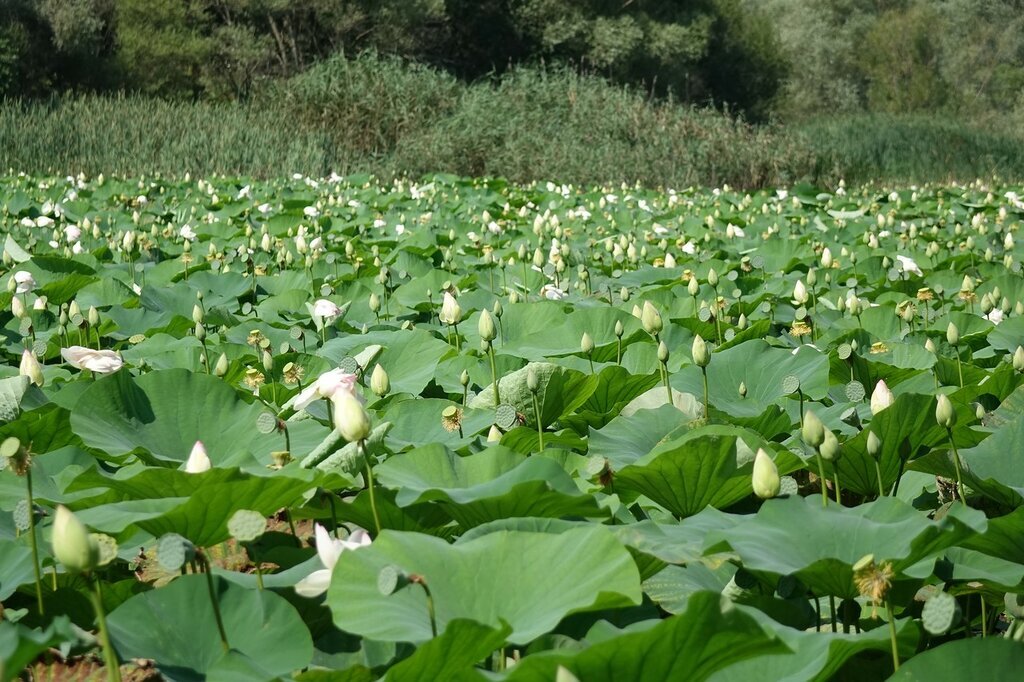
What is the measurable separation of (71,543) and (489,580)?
39 centimetres

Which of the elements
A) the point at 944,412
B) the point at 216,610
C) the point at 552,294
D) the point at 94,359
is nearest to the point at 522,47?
the point at 552,294

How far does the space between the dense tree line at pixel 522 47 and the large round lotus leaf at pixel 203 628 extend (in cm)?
1523

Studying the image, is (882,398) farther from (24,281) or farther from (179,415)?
(24,281)

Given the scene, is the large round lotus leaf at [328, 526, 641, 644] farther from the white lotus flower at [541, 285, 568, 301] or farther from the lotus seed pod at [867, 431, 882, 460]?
the white lotus flower at [541, 285, 568, 301]

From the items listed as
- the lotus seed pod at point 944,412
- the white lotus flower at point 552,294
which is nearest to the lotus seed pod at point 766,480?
the lotus seed pod at point 944,412

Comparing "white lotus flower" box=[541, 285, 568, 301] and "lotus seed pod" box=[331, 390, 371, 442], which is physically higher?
"lotus seed pod" box=[331, 390, 371, 442]

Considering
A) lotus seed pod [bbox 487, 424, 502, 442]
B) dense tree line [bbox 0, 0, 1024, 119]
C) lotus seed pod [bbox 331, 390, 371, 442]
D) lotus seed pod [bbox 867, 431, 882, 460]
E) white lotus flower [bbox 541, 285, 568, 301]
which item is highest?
lotus seed pod [bbox 331, 390, 371, 442]

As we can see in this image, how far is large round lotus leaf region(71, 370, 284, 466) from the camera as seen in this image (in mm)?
1742

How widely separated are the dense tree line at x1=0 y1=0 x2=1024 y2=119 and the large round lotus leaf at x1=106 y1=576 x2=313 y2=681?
600 inches

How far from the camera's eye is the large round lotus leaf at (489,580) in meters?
1.03

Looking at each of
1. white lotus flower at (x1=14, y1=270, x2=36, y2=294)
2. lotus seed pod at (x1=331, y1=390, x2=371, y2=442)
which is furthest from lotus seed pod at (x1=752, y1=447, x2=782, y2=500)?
white lotus flower at (x1=14, y1=270, x2=36, y2=294)

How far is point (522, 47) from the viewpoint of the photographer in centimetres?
2542

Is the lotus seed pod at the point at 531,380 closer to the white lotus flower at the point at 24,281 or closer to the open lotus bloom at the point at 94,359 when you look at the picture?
the open lotus bloom at the point at 94,359

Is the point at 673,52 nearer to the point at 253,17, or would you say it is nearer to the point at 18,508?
the point at 253,17
